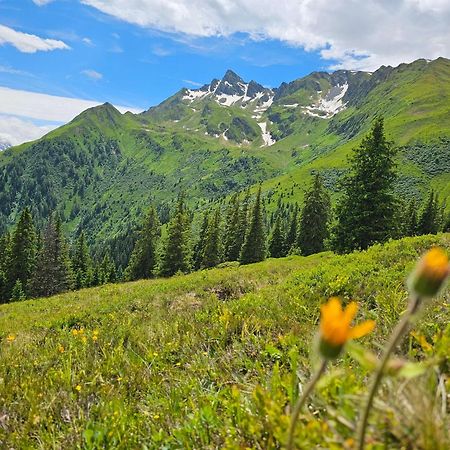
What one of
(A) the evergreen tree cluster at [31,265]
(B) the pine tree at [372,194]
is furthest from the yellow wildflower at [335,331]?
(A) the evergreen tree cluster at [31,265]

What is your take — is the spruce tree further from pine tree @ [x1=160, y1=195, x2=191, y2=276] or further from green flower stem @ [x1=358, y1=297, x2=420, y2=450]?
green flower stem @ [x1=358, y1=297, x2=420, y2=450]

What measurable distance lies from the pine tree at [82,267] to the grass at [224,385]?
7057 cm

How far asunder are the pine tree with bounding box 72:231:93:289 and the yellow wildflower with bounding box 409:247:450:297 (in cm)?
7623

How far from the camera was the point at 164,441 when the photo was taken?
8.85ft

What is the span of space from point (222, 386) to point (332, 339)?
2.66m

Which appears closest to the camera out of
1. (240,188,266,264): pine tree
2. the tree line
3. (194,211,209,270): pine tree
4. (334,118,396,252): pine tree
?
(334,118,396,252): pine tree

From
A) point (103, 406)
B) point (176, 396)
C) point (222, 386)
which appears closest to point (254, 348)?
point (222, 386)

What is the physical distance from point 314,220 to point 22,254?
136ft

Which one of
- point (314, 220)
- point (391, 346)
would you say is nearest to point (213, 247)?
point (314, 220)

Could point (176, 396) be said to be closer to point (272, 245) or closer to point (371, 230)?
point (371, 230)

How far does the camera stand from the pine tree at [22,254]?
171 ft

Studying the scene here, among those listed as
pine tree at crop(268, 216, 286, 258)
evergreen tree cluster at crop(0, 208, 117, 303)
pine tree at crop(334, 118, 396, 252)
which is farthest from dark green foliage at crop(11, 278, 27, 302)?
pine tree at crop(334, 118, 396, 252)

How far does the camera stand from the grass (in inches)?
67.2

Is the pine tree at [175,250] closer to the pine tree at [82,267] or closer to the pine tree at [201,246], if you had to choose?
the pine tree at [201,246]
